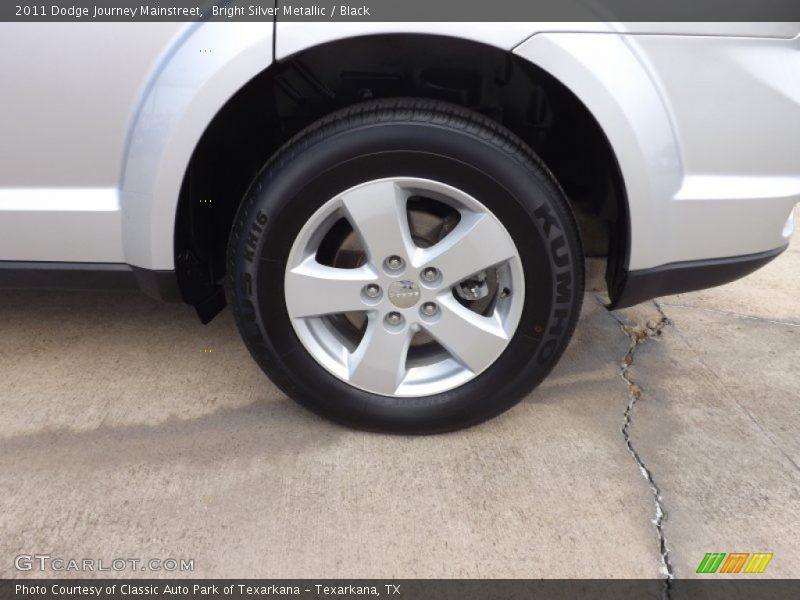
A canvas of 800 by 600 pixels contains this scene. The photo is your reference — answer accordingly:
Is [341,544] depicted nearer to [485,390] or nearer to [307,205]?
[485,390]

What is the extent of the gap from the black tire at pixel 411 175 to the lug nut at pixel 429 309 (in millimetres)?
228

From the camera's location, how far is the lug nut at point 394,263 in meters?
1.72

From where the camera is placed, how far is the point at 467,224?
1711mm

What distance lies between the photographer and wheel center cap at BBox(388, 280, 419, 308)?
1.74 m

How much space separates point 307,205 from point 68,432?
0.99m

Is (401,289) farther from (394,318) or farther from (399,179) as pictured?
(399,179)

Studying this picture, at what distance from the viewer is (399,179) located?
1.65 m

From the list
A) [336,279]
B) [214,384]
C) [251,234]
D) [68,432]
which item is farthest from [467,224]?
[68,432]

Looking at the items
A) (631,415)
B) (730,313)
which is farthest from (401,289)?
(730,313)

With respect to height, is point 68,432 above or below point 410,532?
below

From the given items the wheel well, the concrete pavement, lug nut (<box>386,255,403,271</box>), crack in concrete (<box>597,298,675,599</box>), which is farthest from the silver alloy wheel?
crack in concrete (<box>597,298,675,599</box>)

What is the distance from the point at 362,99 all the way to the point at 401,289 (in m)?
0.59

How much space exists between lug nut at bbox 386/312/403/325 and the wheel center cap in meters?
0.04

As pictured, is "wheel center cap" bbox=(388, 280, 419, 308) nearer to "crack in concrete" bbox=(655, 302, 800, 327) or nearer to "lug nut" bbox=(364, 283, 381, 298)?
"lug nut" bbox=(364, 283, 381, 298)
